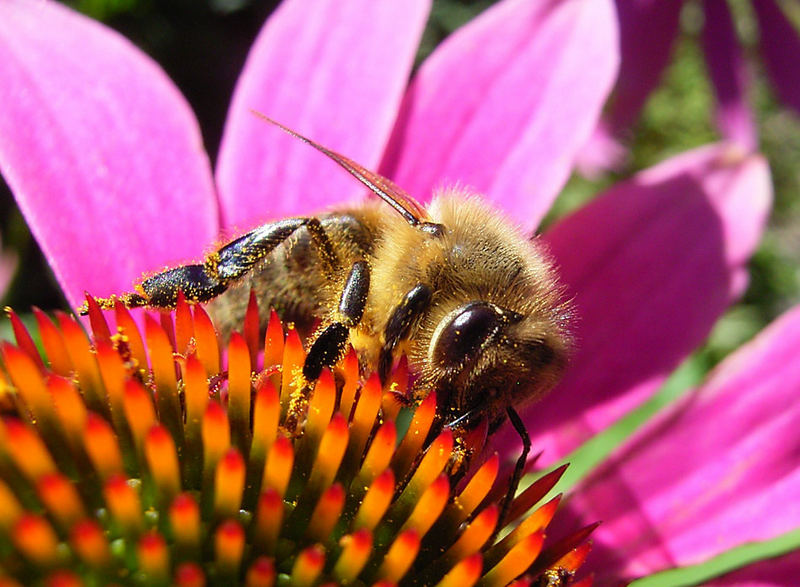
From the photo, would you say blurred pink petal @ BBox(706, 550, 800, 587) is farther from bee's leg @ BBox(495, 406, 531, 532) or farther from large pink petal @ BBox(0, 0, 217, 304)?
large pink petal @ BBox(0, 0, 217, 304)

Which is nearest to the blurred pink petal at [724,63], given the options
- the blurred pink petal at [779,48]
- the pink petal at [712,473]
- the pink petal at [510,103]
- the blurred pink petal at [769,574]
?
the blurred pink petal at [779,48]

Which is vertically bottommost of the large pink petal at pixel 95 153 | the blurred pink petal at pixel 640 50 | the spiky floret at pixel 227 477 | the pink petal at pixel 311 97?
the spiky floret at pixel 227 477

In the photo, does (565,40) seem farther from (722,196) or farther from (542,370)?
(542,370)

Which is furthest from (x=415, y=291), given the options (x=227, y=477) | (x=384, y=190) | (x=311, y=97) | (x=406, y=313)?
(x=311, y=97)

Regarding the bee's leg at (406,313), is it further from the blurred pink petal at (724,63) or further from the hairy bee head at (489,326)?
the blurred pink petal at (724,63)

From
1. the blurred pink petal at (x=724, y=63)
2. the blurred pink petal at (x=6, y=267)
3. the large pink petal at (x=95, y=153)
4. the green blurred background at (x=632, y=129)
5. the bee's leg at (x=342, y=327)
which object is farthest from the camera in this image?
the green blurred background at (x=632, y=129)

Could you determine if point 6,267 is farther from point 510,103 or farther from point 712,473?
point 712,473
